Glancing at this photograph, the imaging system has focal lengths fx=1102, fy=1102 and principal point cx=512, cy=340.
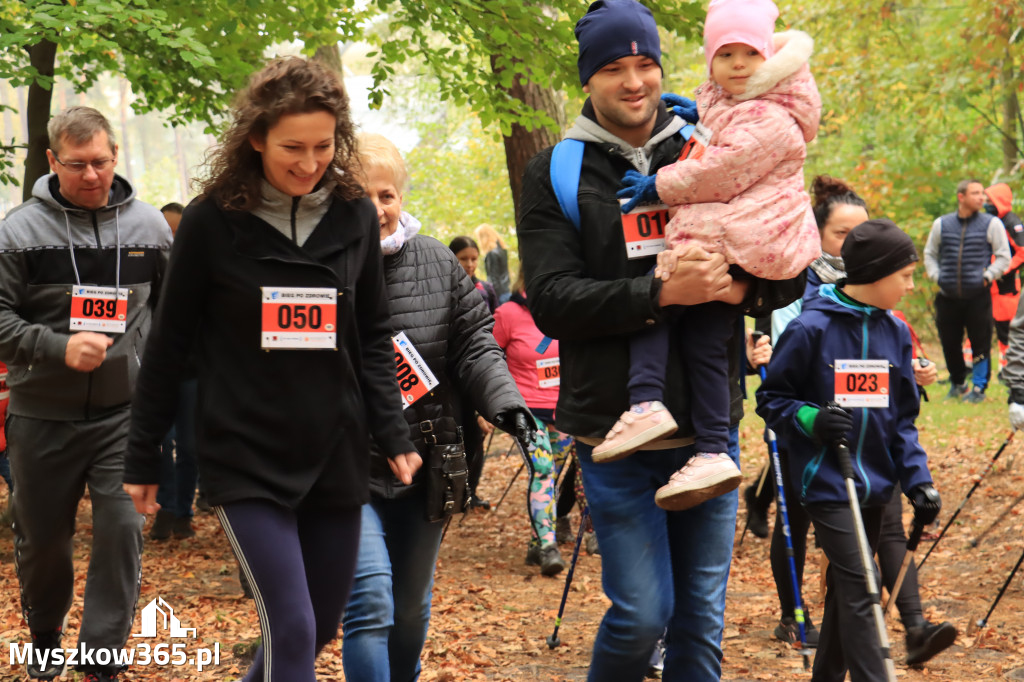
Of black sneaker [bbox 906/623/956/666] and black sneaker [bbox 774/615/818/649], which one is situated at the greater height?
black sneaker [bbox 906/623/956/666]

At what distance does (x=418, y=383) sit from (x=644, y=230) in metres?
1.00

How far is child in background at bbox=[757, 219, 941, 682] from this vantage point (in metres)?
4.24

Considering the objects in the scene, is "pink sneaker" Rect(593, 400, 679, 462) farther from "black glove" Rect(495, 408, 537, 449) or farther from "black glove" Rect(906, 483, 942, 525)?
"black glove" Rect(906, 483, 942, 525)

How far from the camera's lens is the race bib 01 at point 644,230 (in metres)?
3.25

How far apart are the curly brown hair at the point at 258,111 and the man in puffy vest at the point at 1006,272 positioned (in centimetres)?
1275

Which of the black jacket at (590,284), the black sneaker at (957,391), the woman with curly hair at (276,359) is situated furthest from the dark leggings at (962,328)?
the woman with curly hair at (276,359)

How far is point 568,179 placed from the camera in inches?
128

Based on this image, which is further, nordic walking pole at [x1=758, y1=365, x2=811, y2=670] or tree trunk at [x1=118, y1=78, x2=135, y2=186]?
tree trunk at [x1=118, y1=78, x2=135, y2=186]

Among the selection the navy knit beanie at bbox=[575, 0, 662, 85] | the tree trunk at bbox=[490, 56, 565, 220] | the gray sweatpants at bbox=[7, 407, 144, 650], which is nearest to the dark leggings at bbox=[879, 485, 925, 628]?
the navy knit beanie at bbox=[575, 0, 662, 85]

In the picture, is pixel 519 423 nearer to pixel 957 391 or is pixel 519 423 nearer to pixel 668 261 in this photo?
pixel 668 261

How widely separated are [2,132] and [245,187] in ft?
261

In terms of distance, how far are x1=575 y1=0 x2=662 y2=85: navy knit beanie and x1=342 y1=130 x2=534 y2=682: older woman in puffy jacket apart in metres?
0.83

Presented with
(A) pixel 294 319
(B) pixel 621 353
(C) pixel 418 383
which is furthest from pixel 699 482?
(A) pixel 294 319

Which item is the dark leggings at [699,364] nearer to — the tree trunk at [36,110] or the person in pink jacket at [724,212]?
the person in pink jacket at [724,212]
